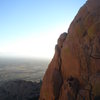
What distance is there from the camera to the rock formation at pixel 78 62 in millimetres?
23062

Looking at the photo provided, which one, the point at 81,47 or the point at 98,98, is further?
the point at 81,47

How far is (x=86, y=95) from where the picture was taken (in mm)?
22188

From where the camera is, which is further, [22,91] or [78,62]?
[22,91]

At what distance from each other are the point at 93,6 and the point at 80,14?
7.26 ft

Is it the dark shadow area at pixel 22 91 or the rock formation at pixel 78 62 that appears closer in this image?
the rock formation at pixel 78 62

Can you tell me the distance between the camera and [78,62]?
2536 cm

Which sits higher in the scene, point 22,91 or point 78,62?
point 78,62

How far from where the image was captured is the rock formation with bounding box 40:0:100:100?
23.1 meters

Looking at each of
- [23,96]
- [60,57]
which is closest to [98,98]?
[60,57]

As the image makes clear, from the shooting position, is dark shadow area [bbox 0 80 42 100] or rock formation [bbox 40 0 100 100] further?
dark shadow area [bbox 0 80 42 100]

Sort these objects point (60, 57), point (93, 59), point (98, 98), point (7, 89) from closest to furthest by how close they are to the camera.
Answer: point (98, 98) < point (93, 59) < point (60, 57) < point (7, 89)

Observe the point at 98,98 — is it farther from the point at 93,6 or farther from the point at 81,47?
the point at 93,6

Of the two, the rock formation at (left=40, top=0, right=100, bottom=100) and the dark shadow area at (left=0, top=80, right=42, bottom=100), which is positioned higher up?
the rock formation at (left=40, top=0, right=100, bottom=100)

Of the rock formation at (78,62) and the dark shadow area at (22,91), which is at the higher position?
the rock formation at (78,62)
